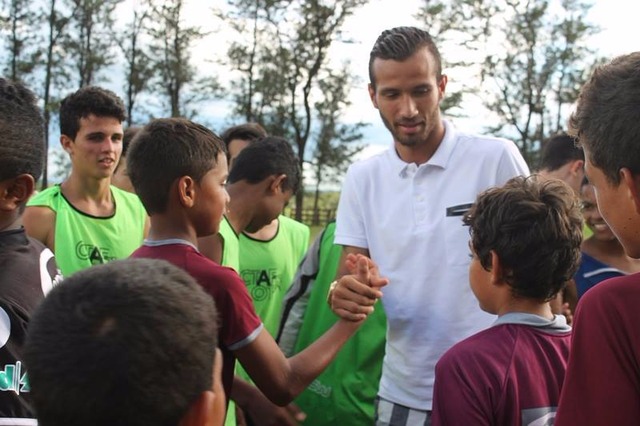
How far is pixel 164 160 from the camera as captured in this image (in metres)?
2.42

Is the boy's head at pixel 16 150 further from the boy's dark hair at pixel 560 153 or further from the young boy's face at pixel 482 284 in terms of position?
the boy's dark hair at pixel 560 153

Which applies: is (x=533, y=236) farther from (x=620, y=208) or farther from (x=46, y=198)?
(x=46, y=198)

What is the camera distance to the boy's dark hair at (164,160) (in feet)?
7.91

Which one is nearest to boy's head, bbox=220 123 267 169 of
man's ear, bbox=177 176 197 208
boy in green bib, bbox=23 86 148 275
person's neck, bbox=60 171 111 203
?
boy in green bib, bbox=23 86 148 275

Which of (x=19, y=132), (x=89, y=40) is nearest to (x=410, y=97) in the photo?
(x=19, y=132)

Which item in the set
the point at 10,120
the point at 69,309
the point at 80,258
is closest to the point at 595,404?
the point at 69,309

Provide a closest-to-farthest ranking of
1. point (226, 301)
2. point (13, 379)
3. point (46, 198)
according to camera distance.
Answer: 1. point (13, 379)
2. point (226, 301)
3. point (46, 198)

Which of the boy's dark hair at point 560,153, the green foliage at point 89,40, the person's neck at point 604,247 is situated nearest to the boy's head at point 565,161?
the boy's dark hair at point 560,153

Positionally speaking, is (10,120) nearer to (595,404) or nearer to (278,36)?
(595,404)

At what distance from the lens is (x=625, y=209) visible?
4.47 ft

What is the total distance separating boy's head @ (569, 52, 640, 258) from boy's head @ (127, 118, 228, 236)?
1392 millimetres

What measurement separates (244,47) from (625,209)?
29.7 meters

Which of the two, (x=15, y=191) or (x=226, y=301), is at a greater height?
(x=15, y=191)

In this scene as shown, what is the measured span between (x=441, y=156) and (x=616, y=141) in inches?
65.0
